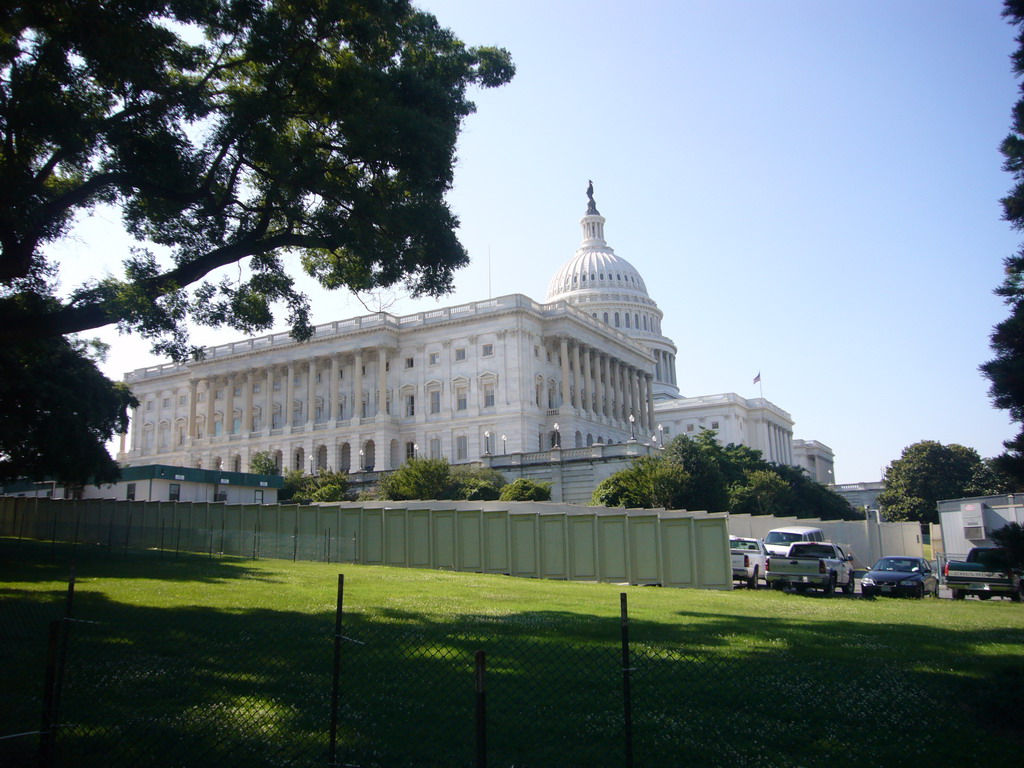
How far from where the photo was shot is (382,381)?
91.8 m

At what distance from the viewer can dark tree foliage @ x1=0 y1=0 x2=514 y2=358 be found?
16.1 meters

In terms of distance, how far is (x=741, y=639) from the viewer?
45.3 feet

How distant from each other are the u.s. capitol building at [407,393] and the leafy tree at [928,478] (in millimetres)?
25861

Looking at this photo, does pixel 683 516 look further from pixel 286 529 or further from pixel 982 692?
pixel 982 692

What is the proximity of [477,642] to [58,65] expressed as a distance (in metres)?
13.2

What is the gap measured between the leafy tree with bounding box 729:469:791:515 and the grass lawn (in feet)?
153

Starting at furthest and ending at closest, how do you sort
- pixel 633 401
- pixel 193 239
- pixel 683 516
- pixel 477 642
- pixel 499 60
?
pixel 633 401 → pixel 683 516 → pixel 499 60 → pixel 193 239 → pixel 477 642

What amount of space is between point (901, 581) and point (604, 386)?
7351 centimetres

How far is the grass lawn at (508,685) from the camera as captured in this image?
837 cm

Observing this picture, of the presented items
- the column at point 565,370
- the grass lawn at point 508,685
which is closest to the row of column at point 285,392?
the column at point 565,370

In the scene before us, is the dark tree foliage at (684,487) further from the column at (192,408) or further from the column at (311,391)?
the column at (192,408)

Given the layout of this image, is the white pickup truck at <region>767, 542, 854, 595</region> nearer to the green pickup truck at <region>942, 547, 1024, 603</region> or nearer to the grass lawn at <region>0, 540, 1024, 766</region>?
the green pickup truck at <region>942, 547, 1024, 603</region>

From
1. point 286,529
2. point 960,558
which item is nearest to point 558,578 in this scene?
point 286,529

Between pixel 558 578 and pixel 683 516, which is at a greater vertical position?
pixel 683 516
